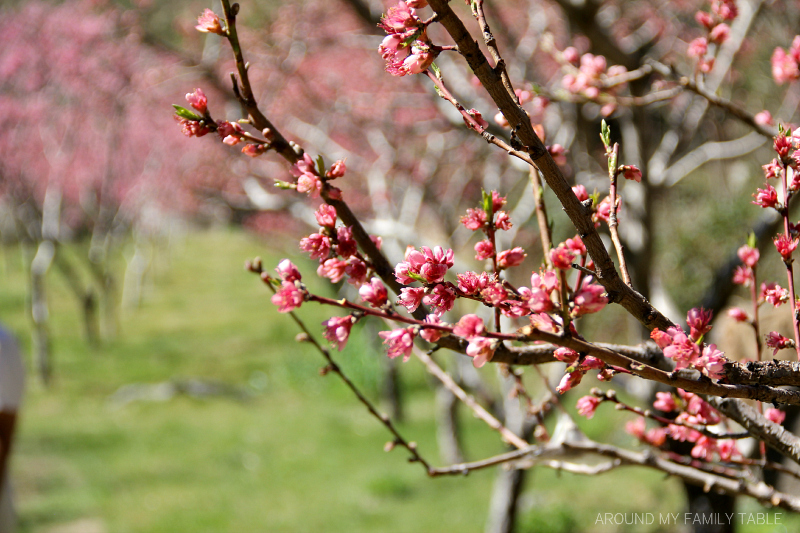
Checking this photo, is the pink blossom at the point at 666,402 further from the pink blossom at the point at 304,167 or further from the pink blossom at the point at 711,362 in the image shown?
the pink blossom at the point at 304,167

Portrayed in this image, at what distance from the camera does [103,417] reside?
32.0 feet

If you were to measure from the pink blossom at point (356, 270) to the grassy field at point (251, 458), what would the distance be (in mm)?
5190

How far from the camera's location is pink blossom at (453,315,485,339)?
923mm

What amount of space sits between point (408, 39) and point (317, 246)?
14.6 inches

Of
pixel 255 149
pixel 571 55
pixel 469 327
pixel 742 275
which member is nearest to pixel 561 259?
pixel 469 327

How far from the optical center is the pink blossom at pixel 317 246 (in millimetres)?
1110

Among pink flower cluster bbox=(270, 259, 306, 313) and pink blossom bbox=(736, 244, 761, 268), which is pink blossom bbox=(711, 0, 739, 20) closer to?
pink blossom bbox=(736, 244, 761, 268)

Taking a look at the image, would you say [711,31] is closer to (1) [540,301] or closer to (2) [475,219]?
(2) [475,219]

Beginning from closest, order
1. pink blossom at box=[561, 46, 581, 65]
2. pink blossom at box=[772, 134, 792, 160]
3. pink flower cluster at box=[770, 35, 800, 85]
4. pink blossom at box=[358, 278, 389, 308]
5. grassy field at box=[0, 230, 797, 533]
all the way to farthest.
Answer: pink blossom at box=[358, 278, 389, 308] → pink blossom at box=[772, 134, 792, 160] → pink flower cluster at box=[770, 35, 800, 85] → pink blossom at box=[561, 46, 581, 65] → grassy field at box=[0, 230, 797, 533]

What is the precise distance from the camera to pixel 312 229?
790 cm

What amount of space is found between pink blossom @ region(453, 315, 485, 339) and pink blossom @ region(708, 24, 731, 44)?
5.40 feet

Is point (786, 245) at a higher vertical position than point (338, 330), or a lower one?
higher

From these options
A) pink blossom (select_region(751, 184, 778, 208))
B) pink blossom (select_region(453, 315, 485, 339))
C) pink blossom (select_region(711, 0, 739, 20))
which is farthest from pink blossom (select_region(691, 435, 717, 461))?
pink blossom (select_region(711, 0, 739, 20))

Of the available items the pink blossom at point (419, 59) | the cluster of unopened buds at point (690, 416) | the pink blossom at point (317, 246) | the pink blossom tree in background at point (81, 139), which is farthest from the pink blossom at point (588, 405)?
the pink blossom tree in background at point (81, 139)
